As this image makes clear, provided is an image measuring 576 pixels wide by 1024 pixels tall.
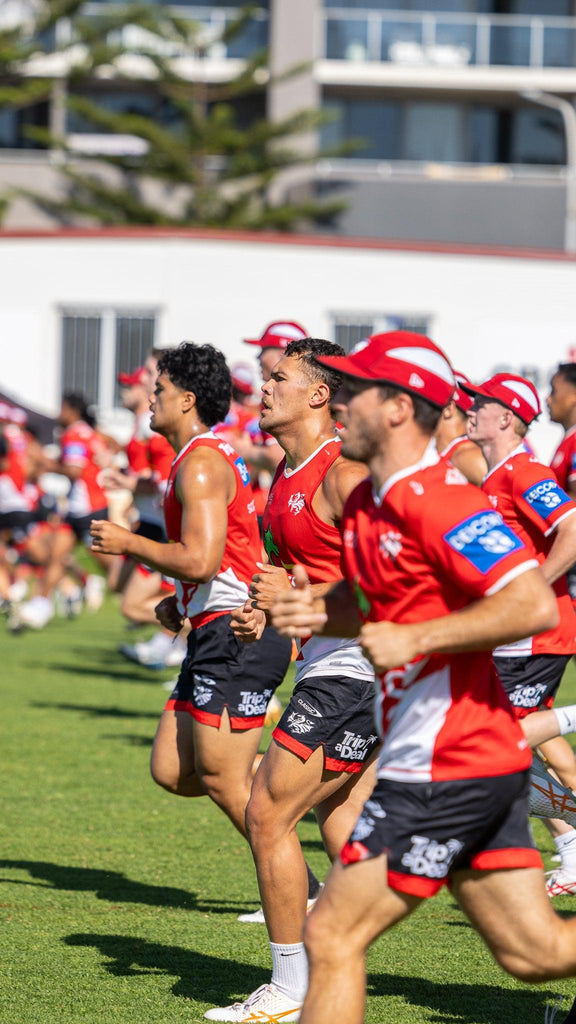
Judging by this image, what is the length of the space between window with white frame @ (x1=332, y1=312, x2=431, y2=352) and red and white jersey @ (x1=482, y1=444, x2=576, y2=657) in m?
20.4

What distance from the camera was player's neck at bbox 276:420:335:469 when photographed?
17.9ft

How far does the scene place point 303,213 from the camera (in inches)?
1481

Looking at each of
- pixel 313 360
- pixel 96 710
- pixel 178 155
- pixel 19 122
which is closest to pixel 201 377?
pixel 313 360

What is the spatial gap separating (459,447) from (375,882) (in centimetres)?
430

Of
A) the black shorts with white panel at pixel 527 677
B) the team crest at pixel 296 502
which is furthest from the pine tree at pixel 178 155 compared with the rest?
the team crest at pixel 296 502

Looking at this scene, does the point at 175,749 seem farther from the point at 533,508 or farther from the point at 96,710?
the point at 96,710

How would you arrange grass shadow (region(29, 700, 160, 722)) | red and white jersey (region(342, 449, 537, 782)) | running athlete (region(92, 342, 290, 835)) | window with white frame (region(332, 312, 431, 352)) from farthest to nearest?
window with white frame (region(332, 312, 431, 352)) → grass shadow (region(29, 700, 160, 722)) → running athlete (region(92, 342, 290, 835)) → red and white jersey (region(342, 449, 537, 782))

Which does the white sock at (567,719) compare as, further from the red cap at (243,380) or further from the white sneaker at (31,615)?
the white sneaker at (31,615)

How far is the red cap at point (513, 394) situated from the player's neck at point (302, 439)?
1.40 meters

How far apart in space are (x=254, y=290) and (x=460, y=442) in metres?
19.5

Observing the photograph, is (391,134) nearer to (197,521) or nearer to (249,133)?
(249,133)

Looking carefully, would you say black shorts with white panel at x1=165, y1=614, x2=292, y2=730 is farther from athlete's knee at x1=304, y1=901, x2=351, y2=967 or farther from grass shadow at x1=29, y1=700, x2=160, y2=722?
grass shadow at x1=29, y1=700, x2=160, y2=722

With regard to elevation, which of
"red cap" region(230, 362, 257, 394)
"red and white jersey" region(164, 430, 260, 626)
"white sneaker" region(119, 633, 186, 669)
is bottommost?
"white sneaker" region(119, 633, 186, 669)

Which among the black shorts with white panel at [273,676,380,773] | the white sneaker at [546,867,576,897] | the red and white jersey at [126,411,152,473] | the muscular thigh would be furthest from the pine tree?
the black shorts with white panel at [273,676,380,773]
